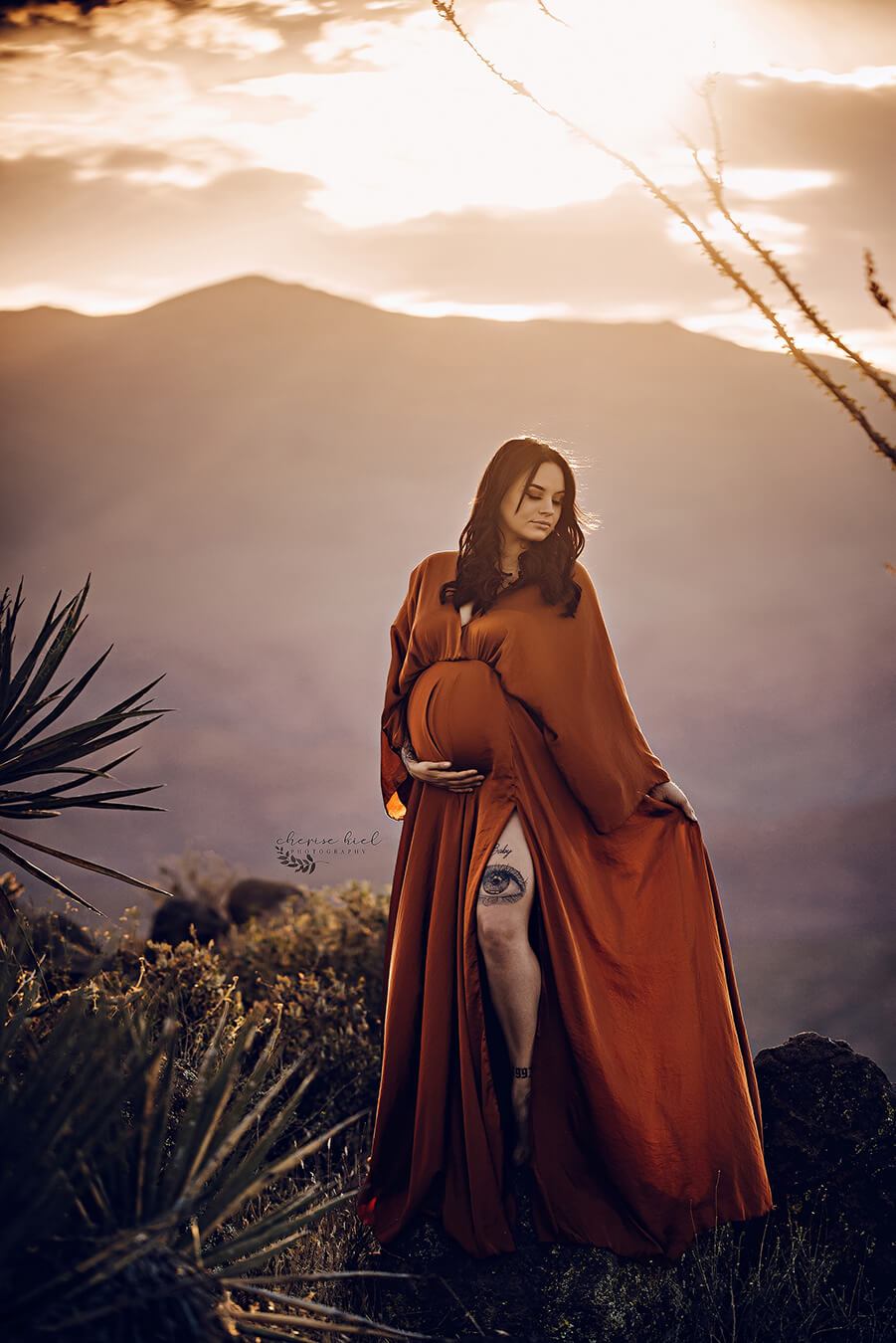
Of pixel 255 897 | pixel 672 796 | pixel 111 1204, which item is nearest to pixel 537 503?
pixel 672 796

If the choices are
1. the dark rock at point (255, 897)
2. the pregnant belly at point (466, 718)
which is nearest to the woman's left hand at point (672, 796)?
the pregnant belly at point (466, 718)

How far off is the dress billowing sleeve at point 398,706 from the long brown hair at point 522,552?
178 millimetres

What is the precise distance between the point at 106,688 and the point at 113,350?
14.5 feet

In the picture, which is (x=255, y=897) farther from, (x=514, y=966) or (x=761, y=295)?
(x=761, y=295)

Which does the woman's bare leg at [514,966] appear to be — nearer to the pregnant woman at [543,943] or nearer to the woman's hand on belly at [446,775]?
the pregnant woman at [543,943]

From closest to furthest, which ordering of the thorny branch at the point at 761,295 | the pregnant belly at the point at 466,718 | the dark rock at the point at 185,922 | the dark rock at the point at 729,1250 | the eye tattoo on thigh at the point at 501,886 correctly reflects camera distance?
1. the thorny branch at the point at 761,295
2. the dark rock at the point at 729,1250
3. the eye tattoo on thigh at the point at 501,886
4. the pregnant belly at the point at 466,718
5. the dark rock at the point at 185,922

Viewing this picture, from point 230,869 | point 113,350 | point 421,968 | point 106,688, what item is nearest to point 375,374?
point 113,350

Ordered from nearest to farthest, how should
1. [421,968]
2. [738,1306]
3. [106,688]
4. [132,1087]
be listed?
[132,1087], [738,1306], [421,968], [106,688]

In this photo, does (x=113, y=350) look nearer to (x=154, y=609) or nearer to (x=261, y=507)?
(x=261, y=507)

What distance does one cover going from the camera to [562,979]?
311cm

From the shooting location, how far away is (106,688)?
10.2m

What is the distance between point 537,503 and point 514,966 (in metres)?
1.34

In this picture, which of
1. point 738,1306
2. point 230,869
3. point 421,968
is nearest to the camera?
point 738,1306

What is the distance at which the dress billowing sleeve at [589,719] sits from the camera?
3.31 meters
